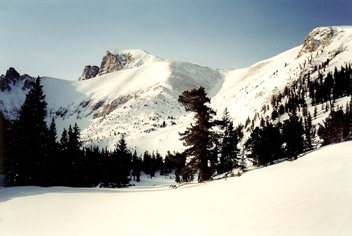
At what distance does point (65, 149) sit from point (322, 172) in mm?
47905

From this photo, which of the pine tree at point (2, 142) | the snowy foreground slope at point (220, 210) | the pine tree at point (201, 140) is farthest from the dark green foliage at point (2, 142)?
the pine tree at point (201, 140)

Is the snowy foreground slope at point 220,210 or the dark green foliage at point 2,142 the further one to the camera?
the dark green foliage at point 2,142

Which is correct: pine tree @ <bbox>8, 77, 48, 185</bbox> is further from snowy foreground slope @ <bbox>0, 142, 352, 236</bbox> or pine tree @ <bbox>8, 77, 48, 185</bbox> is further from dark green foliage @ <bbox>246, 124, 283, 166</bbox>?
dark green foliage @ <bbox>246, 124, 283, 166</bbox>

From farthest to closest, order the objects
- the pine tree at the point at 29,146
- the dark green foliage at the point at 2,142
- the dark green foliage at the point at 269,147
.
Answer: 1. the dark green foliage at the point at 269,147
2. the dark green foliage at the point at 2,142
3. the pine tree at the point at 29,146

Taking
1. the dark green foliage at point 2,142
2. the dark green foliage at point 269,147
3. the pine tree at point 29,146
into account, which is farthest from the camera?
the dark green foliage at point 269,147

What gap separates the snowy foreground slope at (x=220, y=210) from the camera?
395 inches

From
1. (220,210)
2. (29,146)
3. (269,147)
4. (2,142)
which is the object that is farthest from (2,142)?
(269,147)

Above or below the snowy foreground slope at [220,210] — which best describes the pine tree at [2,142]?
above

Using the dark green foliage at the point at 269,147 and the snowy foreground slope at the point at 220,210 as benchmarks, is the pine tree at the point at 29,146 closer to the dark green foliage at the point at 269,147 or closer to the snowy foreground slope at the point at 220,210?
the snowy foreground slope at the point at 220,210

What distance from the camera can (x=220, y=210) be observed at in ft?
42.3

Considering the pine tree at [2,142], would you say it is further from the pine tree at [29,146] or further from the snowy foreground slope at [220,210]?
the snowy foreground slope at [220,210]

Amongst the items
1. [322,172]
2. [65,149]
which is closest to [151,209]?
[322,172]

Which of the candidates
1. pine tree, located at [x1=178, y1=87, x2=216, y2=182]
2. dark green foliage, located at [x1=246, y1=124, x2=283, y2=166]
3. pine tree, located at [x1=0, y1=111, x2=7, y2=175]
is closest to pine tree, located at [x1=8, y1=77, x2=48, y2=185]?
pine tree, located at [x1=0, y1=111, x2=7, y2=175]

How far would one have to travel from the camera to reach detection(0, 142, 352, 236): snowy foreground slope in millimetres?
10023
